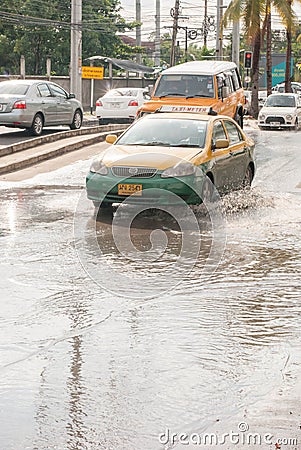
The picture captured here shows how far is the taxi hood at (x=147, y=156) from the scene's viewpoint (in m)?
12.0

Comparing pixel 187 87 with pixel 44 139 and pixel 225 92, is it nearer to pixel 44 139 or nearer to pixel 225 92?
pixel 225 92

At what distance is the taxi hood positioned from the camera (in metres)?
12.0

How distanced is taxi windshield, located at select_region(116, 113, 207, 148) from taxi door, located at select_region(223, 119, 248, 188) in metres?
0.72

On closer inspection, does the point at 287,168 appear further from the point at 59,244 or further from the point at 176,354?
the point at 176,354

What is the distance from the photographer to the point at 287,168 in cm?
1867

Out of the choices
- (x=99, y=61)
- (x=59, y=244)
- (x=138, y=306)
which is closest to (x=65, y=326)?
(x=138, y=306)

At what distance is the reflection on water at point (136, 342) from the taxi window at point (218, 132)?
110 inches

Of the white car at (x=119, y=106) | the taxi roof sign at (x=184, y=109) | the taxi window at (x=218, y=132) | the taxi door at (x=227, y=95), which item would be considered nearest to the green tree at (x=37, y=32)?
the white car at (x=119, y=106)

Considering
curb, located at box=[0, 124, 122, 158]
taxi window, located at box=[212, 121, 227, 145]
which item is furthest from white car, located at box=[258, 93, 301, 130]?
taxi window, located at box=[212, 121, 227, 145]

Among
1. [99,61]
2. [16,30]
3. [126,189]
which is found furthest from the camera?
[16,30]

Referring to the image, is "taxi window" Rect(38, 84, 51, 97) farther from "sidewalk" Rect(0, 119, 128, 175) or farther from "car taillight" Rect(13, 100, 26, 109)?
"sidewalk" Rect(0, 119, 128, 175)

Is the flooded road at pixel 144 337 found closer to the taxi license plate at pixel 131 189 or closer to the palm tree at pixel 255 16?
the taxi license plate at pixel 131 189

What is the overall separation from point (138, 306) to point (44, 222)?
4.43 meters

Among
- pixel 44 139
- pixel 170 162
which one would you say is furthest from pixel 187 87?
pixel 170 162
